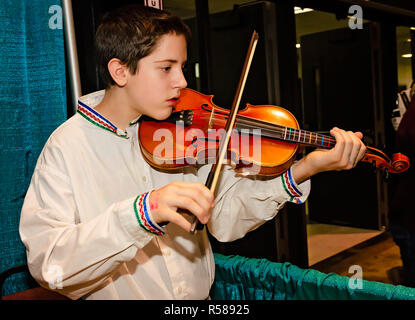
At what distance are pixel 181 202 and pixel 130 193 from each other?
1.24 ft

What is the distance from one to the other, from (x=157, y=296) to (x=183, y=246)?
0.50 ft

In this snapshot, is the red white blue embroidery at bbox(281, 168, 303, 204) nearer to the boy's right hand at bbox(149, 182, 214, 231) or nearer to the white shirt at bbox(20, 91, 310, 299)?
the white shirt at bbox(20, 91, 310, 299)

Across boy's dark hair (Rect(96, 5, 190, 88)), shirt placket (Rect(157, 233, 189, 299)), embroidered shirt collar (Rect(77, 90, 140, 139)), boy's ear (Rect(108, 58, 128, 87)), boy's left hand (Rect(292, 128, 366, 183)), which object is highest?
boy's dark hair (Rect(96, 5, 190, 88))

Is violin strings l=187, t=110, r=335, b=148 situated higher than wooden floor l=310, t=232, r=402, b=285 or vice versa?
violin strings l=187, t=110, r=335, b=148

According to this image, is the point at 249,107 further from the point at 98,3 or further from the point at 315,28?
the point at 315,28

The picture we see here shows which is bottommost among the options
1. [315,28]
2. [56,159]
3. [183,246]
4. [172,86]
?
[183,246]

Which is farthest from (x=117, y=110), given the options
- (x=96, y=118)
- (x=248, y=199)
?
(x=248, y=199)

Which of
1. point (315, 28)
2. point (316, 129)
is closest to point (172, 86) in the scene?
point (316, 129)

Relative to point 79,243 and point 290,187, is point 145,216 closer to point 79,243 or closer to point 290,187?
point 79,243

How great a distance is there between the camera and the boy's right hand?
814 mm

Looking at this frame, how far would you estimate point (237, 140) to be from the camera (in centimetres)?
127

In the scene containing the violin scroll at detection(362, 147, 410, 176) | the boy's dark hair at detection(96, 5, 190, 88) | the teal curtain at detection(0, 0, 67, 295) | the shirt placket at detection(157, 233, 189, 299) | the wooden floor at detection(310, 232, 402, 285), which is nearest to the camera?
the boy's dark hair at detection(96, 5, 190, 88)

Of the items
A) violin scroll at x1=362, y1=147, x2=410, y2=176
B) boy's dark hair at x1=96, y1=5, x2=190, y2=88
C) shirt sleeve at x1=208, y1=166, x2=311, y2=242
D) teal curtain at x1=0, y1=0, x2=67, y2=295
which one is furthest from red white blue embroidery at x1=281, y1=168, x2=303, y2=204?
teal curtain at x1=0, y1=0, x2=67, y2=295

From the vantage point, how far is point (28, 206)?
3.26 ft
